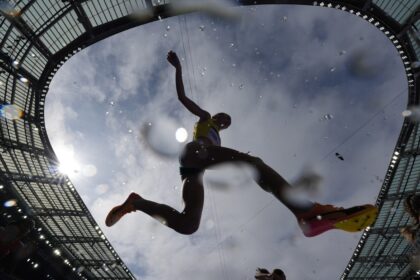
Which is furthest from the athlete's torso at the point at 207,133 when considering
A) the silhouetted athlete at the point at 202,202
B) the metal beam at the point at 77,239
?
the metal beam at the point at 77,239

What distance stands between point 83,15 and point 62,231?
772 inches

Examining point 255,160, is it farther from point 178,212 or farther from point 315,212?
point 178,212

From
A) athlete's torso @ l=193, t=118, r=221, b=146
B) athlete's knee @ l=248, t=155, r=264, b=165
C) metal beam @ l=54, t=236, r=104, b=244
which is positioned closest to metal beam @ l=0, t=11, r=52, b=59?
athlete's torso @ l=193, t=118, r=221, b=146

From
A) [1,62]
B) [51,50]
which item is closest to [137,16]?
[51,50]

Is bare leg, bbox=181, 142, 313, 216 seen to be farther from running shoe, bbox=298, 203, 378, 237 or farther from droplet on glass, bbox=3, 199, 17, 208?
droplet on glass, bbox=3, 199, 17, 208

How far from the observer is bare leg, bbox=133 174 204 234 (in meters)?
3.50

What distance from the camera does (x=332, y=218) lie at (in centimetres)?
303

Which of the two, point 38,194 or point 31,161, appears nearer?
point 31,161

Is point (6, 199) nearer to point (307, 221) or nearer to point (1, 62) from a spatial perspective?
point (1, 62)

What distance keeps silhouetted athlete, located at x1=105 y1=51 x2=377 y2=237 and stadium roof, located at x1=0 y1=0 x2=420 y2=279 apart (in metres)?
11.6

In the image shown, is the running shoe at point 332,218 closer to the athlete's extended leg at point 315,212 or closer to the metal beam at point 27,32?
the athlete's extended leg at point 315,212

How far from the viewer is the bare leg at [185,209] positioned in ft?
11.5

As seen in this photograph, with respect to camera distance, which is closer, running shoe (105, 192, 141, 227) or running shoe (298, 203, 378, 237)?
running shoe (298, 203, 378, 237)

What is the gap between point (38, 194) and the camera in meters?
22.8
